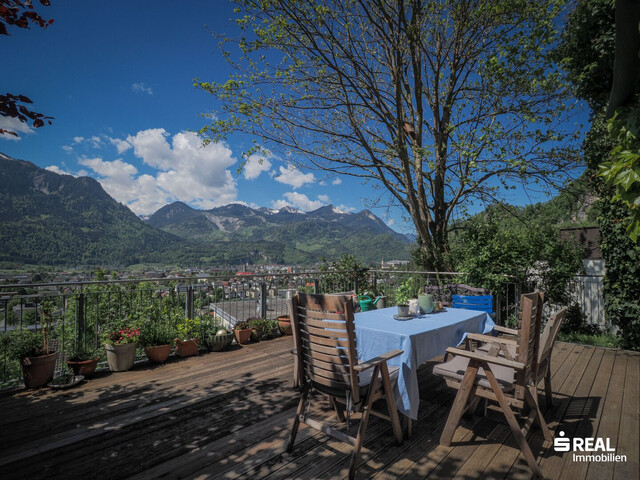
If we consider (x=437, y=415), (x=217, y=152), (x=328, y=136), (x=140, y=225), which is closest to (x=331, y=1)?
(x=328, y=136)

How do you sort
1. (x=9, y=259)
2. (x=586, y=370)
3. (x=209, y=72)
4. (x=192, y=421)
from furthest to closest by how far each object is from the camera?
(x=9, y=259), (x=209, y=72), (x=586, y=370), (x=192, y=421)

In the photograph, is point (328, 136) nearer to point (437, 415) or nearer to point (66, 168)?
point (437, 415)

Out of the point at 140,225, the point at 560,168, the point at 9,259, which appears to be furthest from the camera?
the point at 140,225

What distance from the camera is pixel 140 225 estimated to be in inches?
2474

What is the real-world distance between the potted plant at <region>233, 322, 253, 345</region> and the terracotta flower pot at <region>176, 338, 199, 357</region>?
0.76 meters

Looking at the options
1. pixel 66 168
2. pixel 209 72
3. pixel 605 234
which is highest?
pixel 66 168

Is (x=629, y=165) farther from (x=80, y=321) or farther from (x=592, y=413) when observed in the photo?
(x=80, y=321)

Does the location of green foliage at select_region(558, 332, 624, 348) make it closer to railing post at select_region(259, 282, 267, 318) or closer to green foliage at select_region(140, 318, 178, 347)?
railing post at select_region(259, 282, 267, 318)

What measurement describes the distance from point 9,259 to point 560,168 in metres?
43.6

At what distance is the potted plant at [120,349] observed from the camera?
13.1ft

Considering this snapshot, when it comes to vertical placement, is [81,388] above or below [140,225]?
below

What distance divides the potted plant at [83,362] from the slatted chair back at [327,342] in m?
3.12

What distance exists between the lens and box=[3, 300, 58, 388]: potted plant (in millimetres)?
3445

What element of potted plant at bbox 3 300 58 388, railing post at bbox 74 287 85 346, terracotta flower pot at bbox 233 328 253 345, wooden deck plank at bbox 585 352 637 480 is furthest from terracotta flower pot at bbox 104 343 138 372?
wooden deck plank at bbox 585 352 637 480
